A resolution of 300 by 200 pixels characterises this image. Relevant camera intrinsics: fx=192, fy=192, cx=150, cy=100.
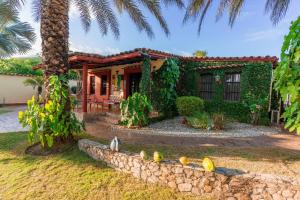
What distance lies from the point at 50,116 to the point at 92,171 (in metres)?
1.87

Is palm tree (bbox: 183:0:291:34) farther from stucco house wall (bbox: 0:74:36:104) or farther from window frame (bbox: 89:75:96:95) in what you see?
stucco house wall (bbox: 0:74:36:104)

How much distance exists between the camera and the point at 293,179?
9.91ft

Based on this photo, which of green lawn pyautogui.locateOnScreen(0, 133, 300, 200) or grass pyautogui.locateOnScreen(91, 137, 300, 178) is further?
grass pyautogui.locateOnScreen(91, 137, 300, 178)

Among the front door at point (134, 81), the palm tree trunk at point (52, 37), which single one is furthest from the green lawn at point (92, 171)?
the front door at point (134, 81)

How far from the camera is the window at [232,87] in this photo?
9492 millimetres

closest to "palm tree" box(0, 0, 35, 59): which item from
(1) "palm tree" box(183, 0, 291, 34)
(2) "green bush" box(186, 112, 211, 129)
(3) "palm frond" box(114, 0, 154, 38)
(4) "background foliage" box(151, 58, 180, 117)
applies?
(3) "palm frond" box(114, 0, 154, 38)

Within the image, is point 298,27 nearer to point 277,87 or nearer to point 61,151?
point 277,87

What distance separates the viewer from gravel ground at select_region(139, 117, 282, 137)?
669cm

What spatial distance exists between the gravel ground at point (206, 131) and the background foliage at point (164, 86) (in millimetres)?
928

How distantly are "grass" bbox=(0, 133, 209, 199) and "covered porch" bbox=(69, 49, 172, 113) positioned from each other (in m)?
4.90

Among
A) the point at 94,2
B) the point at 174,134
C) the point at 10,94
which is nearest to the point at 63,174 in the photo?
the point at 174,134

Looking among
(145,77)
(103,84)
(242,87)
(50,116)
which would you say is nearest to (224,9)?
(242,87)

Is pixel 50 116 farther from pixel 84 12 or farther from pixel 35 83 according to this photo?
pixel 35 83

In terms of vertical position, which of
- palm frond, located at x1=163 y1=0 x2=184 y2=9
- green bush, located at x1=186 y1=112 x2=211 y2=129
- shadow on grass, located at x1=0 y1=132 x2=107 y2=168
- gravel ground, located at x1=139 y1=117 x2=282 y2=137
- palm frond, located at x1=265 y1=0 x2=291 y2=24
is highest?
palm frond, located at x1=163 y1=0 x2=184 y2=9
